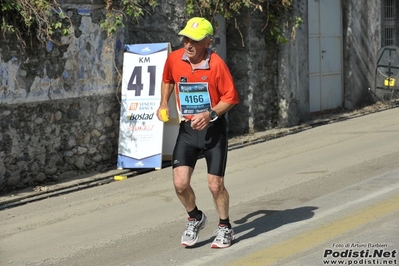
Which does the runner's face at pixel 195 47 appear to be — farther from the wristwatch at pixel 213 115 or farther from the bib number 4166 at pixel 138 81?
the bib number 4166 at pixel 138 81

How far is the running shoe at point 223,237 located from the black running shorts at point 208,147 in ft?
1.60

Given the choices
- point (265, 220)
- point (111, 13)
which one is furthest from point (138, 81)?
point (265, 220)

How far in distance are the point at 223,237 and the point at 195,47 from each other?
166cm

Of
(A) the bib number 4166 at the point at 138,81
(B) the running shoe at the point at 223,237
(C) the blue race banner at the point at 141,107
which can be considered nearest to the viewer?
(B) the running shoe at the point at 223,237

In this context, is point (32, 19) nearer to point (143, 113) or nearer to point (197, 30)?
point (143, 113)

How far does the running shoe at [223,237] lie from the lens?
23.5 ft

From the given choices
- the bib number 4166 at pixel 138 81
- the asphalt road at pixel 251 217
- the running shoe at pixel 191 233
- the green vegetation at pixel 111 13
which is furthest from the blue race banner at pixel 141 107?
the running shoe at pixel 191 233

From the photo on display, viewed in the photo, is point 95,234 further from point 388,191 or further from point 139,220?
point 388,191

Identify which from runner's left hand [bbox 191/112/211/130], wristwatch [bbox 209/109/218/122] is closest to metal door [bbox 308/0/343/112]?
wristwatch [bbox 209/109/218/122]

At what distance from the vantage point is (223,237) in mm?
7184

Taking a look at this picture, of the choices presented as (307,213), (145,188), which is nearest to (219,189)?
(307,213)

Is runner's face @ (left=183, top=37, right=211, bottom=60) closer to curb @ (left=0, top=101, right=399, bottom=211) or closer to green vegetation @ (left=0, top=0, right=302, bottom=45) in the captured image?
curb @ (left=0, top=101, right=399, bottom=211)

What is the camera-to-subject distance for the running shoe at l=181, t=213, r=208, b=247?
7.26m

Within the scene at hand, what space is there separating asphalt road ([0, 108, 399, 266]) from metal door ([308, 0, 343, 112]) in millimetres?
4501
